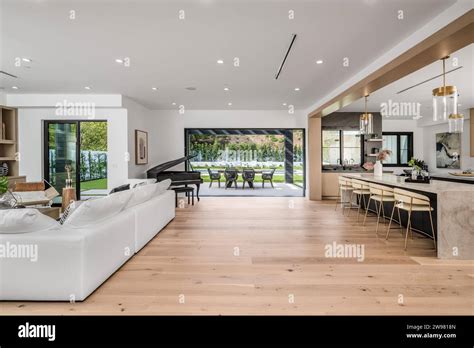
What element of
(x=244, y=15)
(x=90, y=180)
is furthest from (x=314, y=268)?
(x=90, y=180)

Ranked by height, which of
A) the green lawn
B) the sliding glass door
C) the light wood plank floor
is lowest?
the light wood plank floor

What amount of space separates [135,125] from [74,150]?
5.73 ft

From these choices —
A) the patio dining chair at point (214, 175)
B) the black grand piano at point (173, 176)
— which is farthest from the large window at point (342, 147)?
the black grand piano at point (173, 176)

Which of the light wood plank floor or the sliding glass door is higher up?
the sliding glass door

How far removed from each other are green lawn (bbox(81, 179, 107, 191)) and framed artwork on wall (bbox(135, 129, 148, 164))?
111 centimetres

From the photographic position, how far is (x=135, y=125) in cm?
773

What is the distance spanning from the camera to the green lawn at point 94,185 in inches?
299

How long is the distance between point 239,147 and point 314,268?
318 inches

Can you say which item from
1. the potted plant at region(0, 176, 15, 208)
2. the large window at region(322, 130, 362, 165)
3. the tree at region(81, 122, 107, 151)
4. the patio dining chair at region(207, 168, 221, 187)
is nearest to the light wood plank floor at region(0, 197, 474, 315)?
the potted plant at region(0, 176, 15, 208)

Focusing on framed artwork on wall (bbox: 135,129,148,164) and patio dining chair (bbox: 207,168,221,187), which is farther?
patio dining chair (bbox: 207,168,221,187)

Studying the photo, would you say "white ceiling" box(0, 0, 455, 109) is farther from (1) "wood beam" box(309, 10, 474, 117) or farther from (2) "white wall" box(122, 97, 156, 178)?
(2) "white wall" box(122, 97, 156, 178)

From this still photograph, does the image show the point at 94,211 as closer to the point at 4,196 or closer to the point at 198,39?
the point at 4,196

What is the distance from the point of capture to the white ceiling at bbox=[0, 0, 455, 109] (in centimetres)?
303

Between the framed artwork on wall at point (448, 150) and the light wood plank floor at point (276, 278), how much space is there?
712cm
